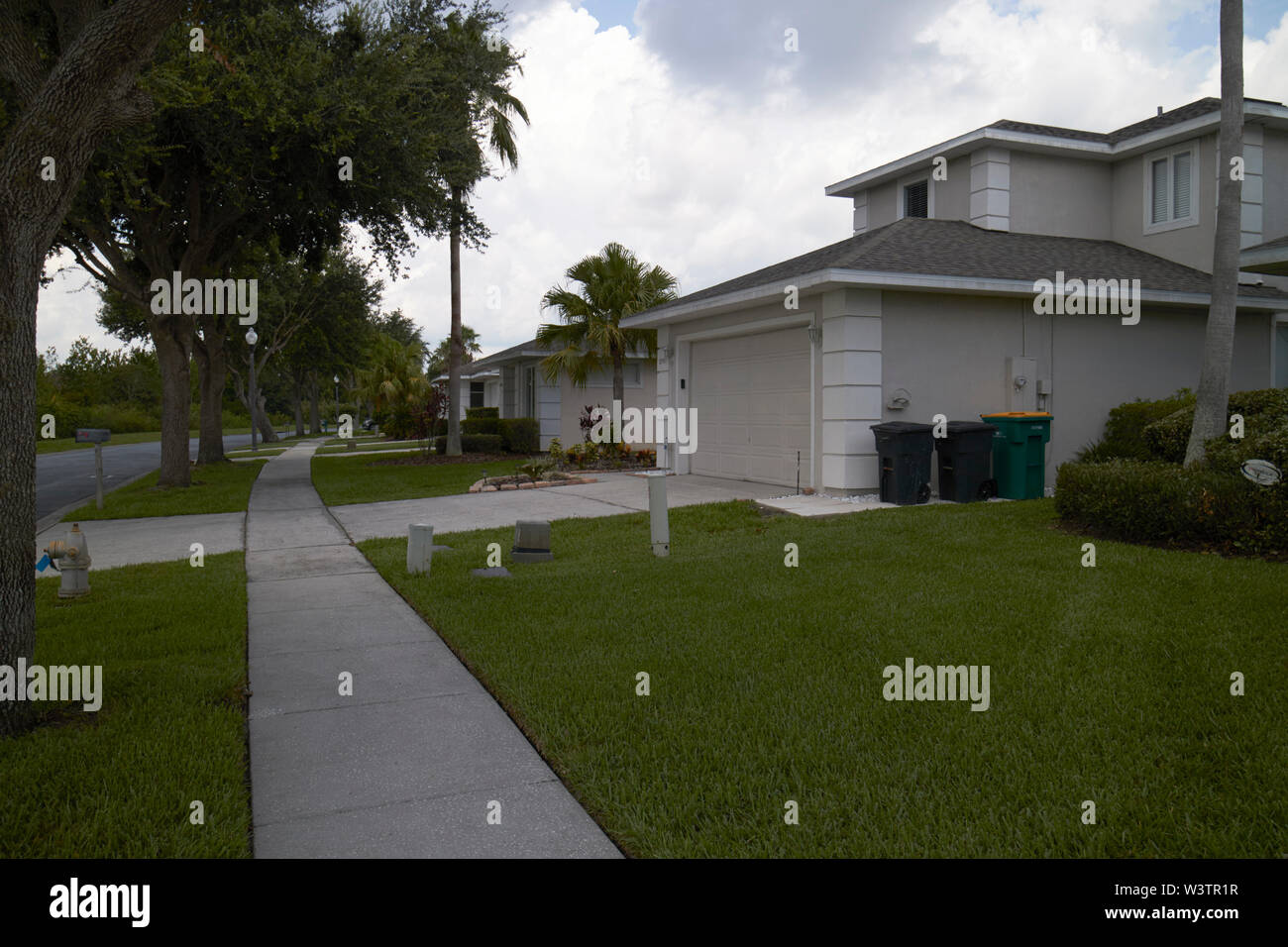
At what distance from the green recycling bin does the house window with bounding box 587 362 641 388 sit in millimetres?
16217

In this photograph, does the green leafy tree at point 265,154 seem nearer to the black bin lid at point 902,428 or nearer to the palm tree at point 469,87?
the palm tree at point 469,87

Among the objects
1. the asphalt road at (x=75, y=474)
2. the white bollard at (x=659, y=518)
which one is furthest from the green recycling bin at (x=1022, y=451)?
the asphalt road at (x=75, y=474)

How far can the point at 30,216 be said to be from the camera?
4.74m

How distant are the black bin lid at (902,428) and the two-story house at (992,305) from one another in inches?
23.4

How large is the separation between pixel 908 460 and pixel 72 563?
31.8ft

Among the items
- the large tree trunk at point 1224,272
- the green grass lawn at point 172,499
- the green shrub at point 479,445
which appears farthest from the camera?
the green shrub at point 479,445

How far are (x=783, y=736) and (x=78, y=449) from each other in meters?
47.0

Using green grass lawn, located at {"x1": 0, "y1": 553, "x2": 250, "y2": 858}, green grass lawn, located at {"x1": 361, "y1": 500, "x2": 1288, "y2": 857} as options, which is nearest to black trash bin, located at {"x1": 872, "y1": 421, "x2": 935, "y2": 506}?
green grass lawn, located at {"x1": 361, "y1": 500, "x2": 1288, "y2": 857}

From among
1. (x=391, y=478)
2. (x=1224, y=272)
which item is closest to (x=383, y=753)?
(x=1224, y=272)

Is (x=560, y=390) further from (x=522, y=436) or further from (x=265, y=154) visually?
(x=265, y=154)

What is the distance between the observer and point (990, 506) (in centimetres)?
1160

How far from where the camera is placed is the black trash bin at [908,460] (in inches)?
500
